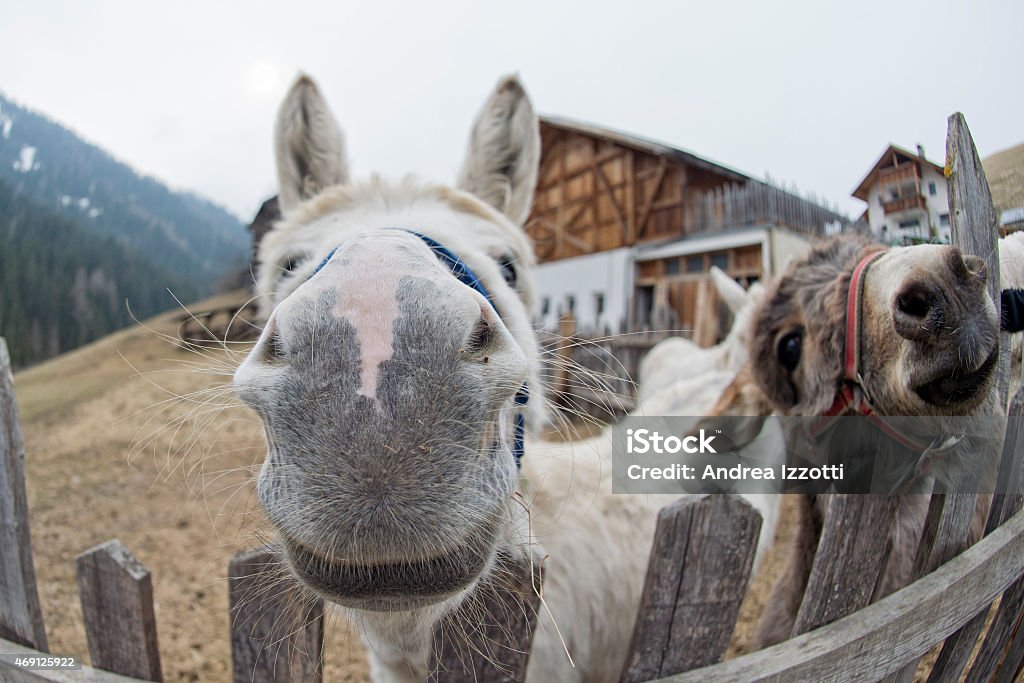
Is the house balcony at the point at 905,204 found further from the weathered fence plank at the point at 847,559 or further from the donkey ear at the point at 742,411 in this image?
the donkey ear at the point at 742,411

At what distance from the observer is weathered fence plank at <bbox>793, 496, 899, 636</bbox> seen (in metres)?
1.27

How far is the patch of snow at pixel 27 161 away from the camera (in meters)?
2.08

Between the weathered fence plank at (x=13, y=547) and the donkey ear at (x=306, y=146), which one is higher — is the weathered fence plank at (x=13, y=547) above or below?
below

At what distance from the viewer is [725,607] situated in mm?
1256

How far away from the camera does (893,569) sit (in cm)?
167

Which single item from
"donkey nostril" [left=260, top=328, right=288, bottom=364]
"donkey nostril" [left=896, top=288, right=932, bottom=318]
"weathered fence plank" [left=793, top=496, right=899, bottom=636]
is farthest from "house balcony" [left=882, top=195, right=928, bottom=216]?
"donkey nostril" [left=260, top=328, right=288, bottom=364]

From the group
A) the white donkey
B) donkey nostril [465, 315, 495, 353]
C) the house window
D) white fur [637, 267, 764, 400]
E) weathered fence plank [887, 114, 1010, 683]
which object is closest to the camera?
the white donkey

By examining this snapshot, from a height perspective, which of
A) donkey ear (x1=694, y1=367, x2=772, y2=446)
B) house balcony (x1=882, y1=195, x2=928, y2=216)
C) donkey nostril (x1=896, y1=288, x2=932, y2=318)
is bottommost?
donkey ear (x1=694, y1=367, x2=772, y2=446)

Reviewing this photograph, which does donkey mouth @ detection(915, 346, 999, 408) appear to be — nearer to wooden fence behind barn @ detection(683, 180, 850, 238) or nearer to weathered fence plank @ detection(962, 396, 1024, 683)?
weathered fence plank @ detection(962, 396, 1024, 683)

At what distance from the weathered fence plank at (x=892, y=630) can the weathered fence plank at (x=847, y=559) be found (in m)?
0.07

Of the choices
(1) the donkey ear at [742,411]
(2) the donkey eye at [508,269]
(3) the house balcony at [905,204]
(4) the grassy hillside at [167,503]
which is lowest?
(4) the grassy hillside at [167,503]

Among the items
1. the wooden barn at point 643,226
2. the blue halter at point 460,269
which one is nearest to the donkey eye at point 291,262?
the blue halter at point 460,269

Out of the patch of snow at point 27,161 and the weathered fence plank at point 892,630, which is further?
the patch of snow at point 27,161
